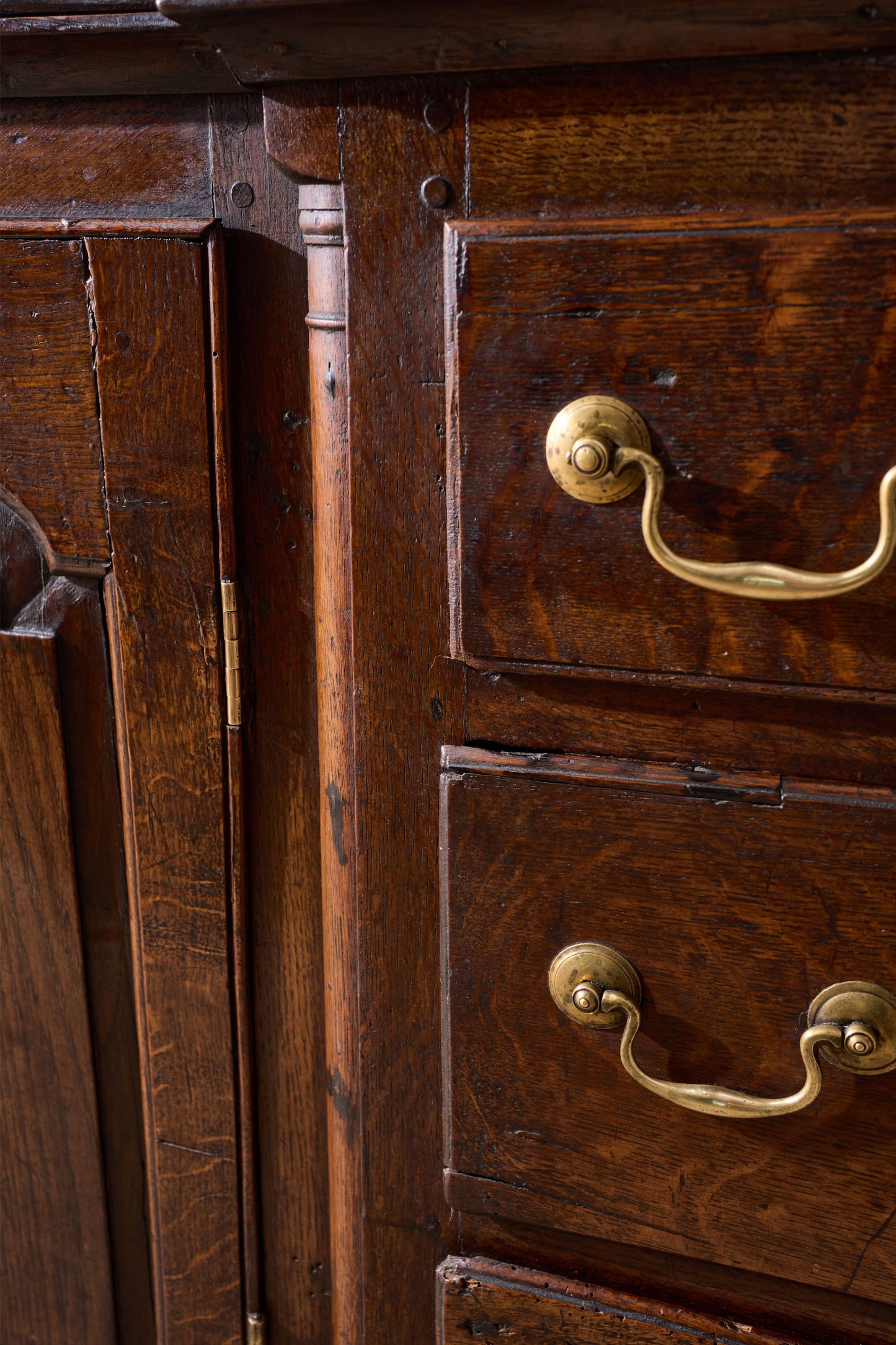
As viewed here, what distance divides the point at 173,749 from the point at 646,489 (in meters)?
0.30

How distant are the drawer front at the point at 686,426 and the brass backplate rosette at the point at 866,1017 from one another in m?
0.13

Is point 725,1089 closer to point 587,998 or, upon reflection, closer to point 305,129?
point 587,998

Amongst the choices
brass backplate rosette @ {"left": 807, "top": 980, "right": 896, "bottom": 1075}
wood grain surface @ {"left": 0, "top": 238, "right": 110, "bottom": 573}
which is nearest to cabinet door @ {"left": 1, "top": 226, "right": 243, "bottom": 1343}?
wood grain surface @ {"left": 0, "top": 238, "right": 110, "bottom": 573}

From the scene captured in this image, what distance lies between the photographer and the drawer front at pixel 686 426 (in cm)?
38

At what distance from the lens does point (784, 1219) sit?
478 millimetres

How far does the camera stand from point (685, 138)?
0.39m

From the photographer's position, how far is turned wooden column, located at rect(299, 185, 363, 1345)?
48 centimetres

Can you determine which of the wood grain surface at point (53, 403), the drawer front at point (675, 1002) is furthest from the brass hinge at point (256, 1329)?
the wood grain surface at point (53, 403)

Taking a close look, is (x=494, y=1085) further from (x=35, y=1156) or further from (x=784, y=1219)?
(x=35, y=1156)

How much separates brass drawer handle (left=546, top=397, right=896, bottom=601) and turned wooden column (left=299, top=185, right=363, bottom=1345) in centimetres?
11

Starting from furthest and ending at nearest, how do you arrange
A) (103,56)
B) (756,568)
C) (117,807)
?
(117,807) < (103,56) < (756,568)

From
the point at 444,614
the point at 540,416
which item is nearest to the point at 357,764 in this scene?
the point at 444,614

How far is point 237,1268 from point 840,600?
21.0 inches

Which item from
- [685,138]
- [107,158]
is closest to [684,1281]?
[685,138]
